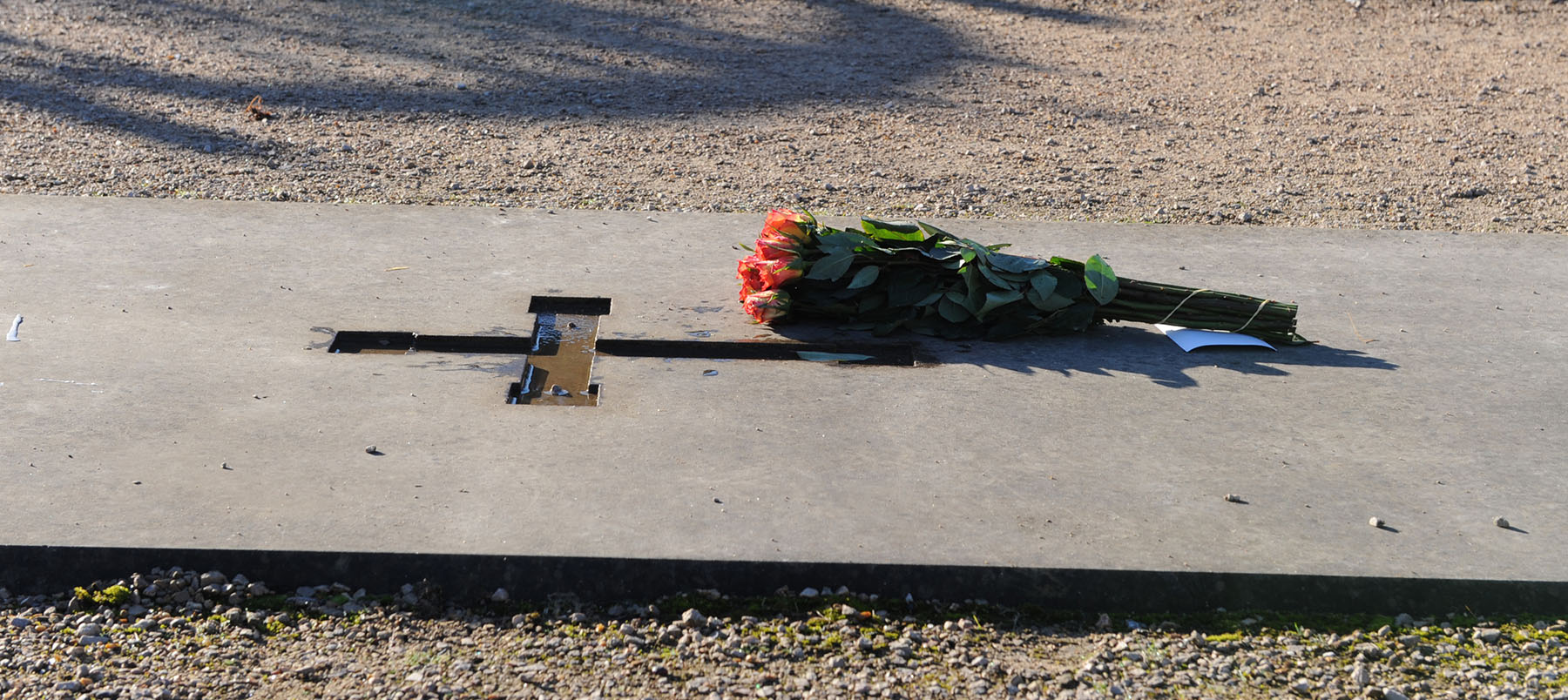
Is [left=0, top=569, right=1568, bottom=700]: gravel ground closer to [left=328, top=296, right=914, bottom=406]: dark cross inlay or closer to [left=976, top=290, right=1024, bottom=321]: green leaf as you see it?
[left=328, top=296, right=914, bottom=406]: dark cross inlay

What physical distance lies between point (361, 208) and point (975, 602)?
118 inches

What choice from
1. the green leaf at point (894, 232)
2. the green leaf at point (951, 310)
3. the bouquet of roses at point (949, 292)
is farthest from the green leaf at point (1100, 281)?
the green leaf at point (894, 232)

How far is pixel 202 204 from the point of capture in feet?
14.1

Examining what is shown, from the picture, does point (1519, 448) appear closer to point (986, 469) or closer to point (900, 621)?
point (986, 469)

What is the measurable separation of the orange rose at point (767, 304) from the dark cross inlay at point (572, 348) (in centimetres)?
8

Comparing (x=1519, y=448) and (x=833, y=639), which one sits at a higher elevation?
(x=1519, y=448)

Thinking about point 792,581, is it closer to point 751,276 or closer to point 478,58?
point 751,276

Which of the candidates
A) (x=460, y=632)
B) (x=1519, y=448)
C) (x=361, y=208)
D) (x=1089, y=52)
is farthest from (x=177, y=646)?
(x=1089, y=52)

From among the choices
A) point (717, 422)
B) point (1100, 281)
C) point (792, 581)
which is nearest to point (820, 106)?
point (1100, 281)

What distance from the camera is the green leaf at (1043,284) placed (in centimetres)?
337

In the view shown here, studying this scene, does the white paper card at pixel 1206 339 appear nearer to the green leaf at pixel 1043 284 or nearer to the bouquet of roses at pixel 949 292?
the bouquet of roses at pixel 949 292

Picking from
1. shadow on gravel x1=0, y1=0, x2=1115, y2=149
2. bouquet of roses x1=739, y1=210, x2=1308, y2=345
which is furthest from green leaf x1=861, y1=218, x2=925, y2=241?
shadow on gravel x1=0, y1=0, x2=1115, y2=149

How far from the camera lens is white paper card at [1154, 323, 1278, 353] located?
11.2ft

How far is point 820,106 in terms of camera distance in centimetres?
653
